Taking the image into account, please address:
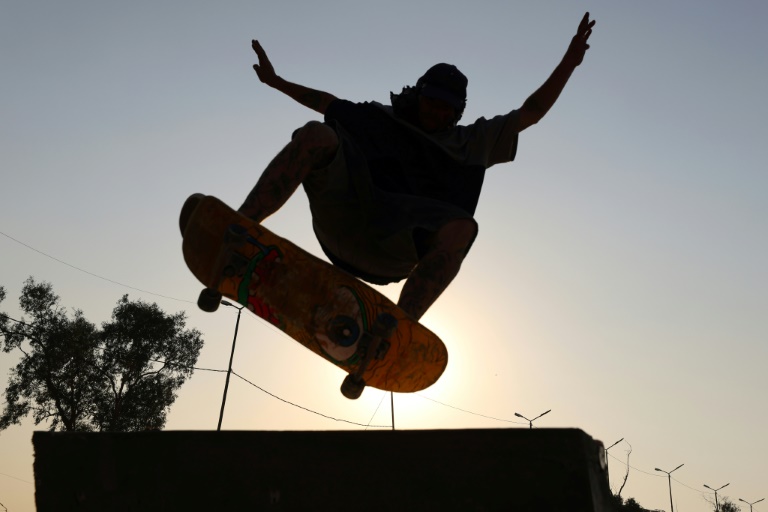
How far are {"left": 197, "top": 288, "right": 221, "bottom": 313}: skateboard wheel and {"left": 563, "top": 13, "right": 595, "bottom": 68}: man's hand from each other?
2337mm

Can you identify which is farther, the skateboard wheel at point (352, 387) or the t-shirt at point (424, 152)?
the t-shirt at point (424, 152)

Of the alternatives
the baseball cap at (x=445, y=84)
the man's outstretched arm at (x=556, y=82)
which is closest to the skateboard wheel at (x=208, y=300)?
the baseball cap at (x=445, y=84)

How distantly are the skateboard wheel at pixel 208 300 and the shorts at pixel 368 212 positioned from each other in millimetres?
785

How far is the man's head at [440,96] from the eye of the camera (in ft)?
12.1

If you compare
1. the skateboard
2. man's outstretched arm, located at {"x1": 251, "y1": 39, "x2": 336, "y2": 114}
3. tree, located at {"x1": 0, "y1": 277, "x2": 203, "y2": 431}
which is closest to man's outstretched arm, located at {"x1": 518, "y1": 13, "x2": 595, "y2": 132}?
man's outstretched arm, located at {"x1": 251, "y1": 39, "x2": 336, "y2": 114}

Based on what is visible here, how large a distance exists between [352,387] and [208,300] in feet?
2.58

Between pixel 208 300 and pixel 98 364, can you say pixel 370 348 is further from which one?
pixel 98 364

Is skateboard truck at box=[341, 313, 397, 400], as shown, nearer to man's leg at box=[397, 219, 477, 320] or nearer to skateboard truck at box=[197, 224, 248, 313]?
man's leg at box=[397, 219, 477, 320]

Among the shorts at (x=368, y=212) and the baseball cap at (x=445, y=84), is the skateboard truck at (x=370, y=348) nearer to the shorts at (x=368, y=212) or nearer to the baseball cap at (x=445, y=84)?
the shorts at (x=368, y=212)

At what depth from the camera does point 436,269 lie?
3.38 m

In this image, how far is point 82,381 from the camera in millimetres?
28984

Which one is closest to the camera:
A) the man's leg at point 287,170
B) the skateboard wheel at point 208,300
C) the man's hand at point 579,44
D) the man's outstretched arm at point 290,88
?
the skateboard wheel at point 208,300

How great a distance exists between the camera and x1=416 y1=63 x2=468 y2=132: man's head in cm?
370

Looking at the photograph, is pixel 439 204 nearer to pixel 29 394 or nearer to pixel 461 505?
pixel 461 505
